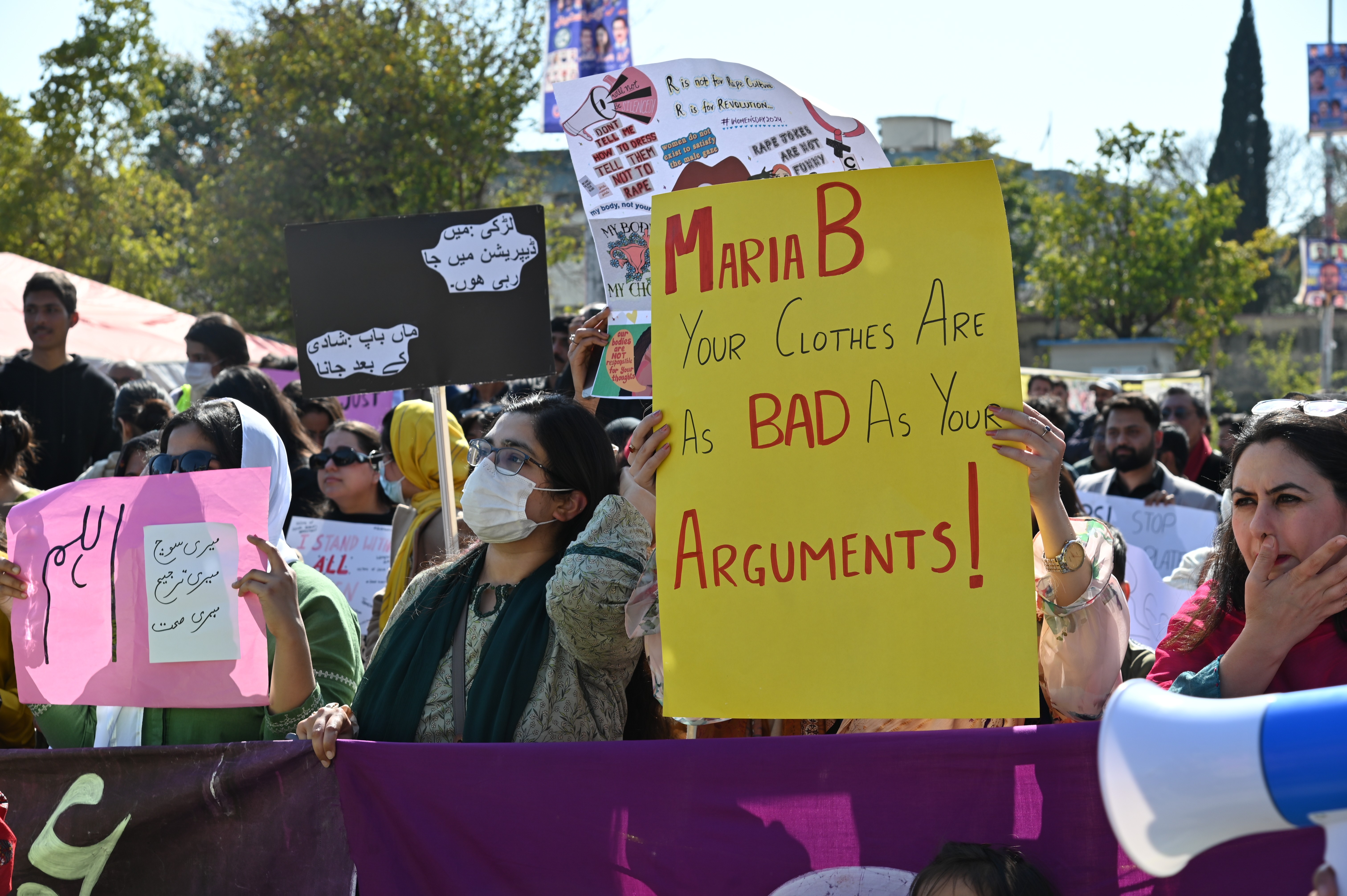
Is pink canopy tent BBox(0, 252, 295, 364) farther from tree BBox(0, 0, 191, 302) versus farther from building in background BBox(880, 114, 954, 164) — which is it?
building in background BBox(880, 114, 954, 164)

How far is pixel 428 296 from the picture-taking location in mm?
3916

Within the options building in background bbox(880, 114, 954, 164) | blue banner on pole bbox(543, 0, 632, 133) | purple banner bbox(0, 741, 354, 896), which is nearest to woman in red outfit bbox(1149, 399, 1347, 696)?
purple banner bbox(0, 741, 354, 896)

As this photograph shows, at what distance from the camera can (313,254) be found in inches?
156

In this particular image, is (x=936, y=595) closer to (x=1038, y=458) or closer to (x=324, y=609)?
(x=1038, y=458)

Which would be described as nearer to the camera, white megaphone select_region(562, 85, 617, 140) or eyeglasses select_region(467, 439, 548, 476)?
eyeglasses select_region(467, 439, 548, 476)

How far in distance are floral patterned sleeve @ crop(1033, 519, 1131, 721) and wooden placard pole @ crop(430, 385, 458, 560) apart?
191 cm

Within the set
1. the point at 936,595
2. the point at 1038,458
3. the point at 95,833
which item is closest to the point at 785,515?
the point at 936,595

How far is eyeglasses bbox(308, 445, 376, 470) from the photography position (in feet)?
17.6

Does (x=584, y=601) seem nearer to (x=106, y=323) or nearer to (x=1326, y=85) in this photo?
(x=106, y=323)

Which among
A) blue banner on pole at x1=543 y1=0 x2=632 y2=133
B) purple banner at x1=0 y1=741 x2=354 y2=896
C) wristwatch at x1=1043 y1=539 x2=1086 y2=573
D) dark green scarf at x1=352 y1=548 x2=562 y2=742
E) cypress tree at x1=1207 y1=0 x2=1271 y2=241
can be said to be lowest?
purple banner at x1=0 y1=741 x2=354 y2=896

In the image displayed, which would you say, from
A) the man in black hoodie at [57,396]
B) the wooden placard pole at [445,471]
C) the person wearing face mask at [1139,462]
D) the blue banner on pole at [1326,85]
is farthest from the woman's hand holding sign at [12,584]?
the blue banner on pole at [1326,85]

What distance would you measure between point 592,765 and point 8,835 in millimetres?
1131

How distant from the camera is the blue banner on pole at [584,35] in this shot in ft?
40.7

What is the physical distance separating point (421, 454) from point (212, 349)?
2.48 m
